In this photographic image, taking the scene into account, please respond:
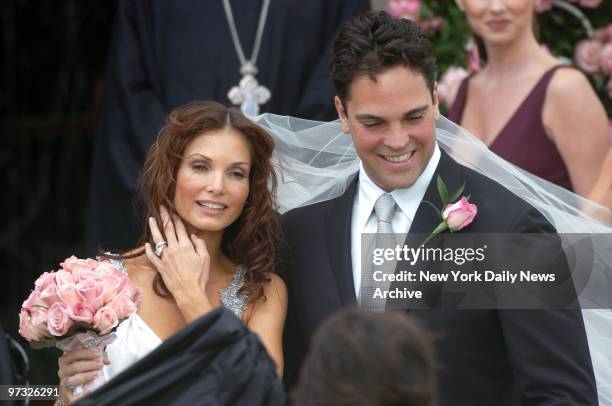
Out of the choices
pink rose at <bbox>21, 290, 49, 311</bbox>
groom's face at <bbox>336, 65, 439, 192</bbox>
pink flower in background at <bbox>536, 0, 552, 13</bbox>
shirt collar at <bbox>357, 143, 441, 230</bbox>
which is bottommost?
pink rose at <bbox>21, 290, 49, 311</bbox>

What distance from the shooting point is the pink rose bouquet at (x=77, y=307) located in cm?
306

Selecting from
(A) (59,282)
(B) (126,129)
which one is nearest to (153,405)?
(A) (59,282)

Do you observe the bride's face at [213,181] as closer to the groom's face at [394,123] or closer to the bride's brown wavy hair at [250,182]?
the bride's brown wavy hair at [250,182]

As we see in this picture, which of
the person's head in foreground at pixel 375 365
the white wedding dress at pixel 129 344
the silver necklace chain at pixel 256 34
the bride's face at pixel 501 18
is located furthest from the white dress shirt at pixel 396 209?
the silver necklace chain at pixel 256 34

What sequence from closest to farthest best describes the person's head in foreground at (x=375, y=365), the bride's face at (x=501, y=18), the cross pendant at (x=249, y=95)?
the person's head in foreground at (x=375, y=365) < the bride's face at (x=501, y=18) < the cross pendant at (x=249, y=95)

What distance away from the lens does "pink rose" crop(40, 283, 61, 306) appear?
3090 millimetres

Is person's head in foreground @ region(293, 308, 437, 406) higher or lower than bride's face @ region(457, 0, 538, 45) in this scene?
lower

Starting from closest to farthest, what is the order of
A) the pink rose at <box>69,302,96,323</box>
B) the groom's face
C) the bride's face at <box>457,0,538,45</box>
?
1. the pink rose at <box>69,302,96,323</box>
2. the groom's face
3. the bride's face at <box>457,0,538,45</box>

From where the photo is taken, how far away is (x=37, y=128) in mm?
7582

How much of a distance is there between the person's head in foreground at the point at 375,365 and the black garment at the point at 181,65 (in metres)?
3.01

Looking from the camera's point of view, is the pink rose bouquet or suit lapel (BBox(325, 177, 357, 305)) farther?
suit lapel (BBox(325, 177, 357, 305))

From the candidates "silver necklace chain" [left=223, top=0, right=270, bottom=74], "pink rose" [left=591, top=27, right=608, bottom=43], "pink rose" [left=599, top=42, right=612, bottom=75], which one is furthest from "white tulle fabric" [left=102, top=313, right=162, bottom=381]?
"pink rose" [left=591, top=27, right=608, bottom=43]

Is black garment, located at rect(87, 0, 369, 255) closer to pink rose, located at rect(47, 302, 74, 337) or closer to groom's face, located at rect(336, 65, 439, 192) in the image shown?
groom's face, located at rect(336, 65, 439, 192)

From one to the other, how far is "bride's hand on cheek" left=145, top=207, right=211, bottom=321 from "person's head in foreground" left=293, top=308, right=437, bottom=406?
140cm
